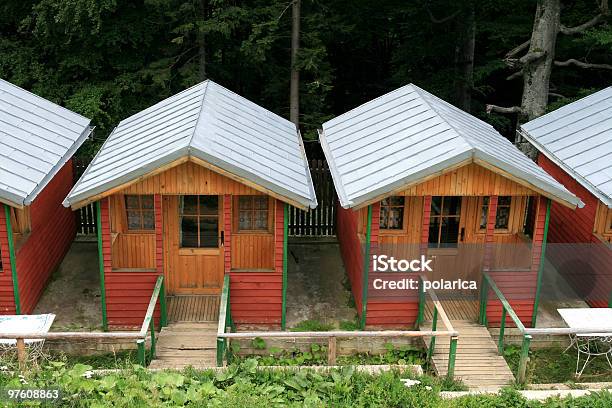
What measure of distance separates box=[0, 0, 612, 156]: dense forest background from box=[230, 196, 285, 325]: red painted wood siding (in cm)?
819

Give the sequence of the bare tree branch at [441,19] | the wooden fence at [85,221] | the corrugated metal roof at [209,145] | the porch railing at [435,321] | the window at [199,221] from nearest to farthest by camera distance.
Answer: the porch railing at [435,321], the corrugated metal roof at [209,145], the window at [199,221], the wooden fence at [85,221], the bare tree branch at [441,19]

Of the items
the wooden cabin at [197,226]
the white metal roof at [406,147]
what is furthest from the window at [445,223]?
the wooden cabin at [197,226]

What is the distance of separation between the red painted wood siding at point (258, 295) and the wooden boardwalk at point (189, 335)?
19.9 inches

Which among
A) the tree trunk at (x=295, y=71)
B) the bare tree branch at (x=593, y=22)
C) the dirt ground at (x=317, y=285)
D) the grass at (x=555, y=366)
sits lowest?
the grass at (x=555, y=366)

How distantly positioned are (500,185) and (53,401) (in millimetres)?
7868

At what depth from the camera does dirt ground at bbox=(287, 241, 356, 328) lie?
12.6m

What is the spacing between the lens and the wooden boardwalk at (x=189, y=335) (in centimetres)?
1081

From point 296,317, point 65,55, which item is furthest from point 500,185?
point 65,55

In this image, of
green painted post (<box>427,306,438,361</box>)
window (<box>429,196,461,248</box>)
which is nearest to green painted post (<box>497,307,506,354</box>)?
green painted post (<box>427,306,438,361</box>)

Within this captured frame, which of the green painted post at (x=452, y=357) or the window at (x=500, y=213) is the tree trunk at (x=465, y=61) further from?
the green painted post at (x=452, y=357)

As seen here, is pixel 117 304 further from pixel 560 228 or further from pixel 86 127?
pixel 560 228

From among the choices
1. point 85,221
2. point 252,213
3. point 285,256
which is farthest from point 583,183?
point 85,221

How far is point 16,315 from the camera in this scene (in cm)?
1112

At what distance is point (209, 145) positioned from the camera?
1113 cm
